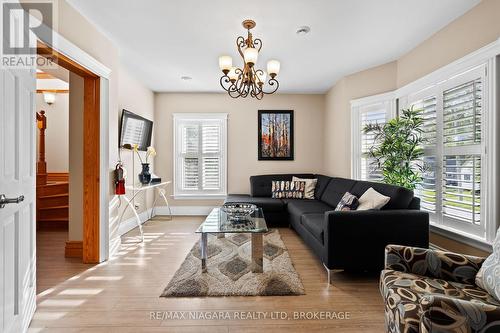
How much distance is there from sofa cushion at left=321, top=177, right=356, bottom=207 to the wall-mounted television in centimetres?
338

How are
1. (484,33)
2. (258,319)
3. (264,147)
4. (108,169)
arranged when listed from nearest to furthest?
(258,319) → (484,33) → (108,169) → (264,147)

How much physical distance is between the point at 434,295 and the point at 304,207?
274 cm

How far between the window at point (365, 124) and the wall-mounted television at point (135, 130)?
12.1ft

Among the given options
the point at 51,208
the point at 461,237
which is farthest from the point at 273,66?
the point at 51,208

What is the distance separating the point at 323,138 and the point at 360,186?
87.1 inches

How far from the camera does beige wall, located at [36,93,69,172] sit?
500 cm

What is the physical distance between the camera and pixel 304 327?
5.87 ft

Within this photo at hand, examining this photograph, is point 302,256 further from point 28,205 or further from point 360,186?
point 28,205

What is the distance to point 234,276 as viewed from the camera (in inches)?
98.4

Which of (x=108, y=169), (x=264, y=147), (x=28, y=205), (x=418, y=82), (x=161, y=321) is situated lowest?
(x=161, y=321)

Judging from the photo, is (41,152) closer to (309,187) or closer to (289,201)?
(289,201)

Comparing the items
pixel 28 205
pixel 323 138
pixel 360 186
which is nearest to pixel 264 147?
pixel 323 138

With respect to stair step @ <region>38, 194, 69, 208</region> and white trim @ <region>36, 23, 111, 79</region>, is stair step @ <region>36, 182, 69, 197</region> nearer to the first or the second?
stair step @ <region>38, 194, 69, 208</region>

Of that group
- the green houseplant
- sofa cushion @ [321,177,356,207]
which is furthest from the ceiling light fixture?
sofa cushion @ [321,177,356,207]
